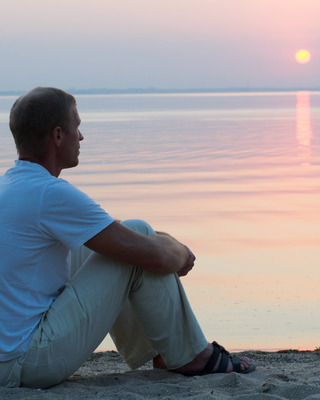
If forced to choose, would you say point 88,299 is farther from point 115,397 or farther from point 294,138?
point 294,138

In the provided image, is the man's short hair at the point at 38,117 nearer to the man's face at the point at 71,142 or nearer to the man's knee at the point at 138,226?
the man's face at the point at 71,142

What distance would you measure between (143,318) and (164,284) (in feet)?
0.58

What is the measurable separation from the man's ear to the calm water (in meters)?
1.81

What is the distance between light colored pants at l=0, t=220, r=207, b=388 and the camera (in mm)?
2367

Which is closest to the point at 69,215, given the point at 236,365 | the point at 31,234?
the point at 31,234

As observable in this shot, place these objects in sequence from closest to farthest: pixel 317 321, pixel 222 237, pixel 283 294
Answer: pixel 317 321 < pixel 283 294 < pixel 222 237

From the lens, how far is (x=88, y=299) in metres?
2.42

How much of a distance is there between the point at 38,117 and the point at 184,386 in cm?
126

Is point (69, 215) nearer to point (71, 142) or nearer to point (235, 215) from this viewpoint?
point (71, 142)

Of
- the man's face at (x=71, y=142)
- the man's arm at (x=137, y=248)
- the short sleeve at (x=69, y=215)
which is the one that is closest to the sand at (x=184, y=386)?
the man's arm at (x=137, y=248)

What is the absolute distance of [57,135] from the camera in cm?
242

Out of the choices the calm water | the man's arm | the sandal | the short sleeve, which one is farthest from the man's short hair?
the calm water

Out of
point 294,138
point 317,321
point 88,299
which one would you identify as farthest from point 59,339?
point 294,138

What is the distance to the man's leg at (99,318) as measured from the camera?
237 centimetres
